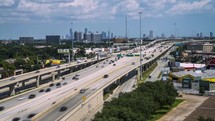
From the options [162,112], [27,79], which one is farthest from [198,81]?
[27,79]

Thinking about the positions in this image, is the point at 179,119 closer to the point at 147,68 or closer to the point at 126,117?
the point at 126,117

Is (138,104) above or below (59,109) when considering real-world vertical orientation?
above

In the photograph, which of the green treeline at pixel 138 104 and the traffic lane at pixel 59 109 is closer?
the green treeline at pixel 138 104

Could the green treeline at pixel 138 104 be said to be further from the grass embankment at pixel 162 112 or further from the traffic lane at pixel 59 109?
the traffic lane at pixel 59 109

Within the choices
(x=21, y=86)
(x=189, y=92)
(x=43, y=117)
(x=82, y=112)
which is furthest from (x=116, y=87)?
(x=43, y=117)

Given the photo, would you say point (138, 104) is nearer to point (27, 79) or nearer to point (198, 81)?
point (27, 79)

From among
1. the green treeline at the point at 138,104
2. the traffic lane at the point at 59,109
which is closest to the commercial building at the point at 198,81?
the green treeline at the point at 138,104

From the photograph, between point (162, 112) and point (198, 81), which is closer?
point (162, 112)

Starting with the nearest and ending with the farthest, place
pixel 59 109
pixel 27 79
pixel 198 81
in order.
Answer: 1. pixel 59 109
2. pixel 27 79
3. pixel 198 81
